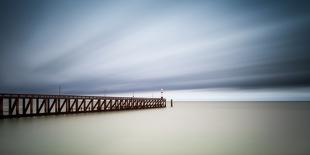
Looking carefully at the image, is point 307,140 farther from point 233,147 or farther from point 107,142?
point 107,142

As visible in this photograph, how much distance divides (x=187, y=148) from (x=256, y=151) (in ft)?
12.3

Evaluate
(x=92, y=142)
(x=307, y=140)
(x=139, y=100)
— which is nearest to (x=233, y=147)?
(x=307, y=140)

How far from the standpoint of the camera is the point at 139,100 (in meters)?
71.6

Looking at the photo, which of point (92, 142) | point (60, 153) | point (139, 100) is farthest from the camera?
point (139, 100)

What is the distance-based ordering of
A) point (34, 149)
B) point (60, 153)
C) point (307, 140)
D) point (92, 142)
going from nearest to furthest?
point (60, 153) < point (34, 149) < point (92, 142) < point (307, 140)

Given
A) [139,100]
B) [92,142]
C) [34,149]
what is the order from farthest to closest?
[139,100]
[92,142]
[34,149]

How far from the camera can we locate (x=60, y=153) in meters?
12.7

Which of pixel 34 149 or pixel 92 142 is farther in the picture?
pixel 92 142

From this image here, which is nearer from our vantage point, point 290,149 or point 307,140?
point 290,149

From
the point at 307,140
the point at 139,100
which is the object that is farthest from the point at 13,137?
the point at 139,100

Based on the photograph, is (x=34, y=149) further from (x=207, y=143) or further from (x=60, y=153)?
(x=207, y=143)

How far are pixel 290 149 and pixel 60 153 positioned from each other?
42.5 feet

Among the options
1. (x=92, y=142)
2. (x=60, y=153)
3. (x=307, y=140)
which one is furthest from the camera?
(x=307, y=140)

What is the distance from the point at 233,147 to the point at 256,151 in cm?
132
